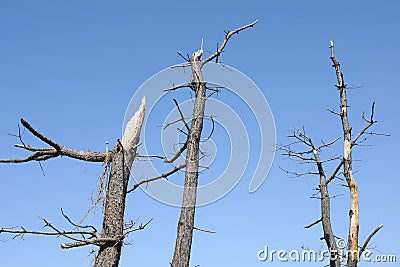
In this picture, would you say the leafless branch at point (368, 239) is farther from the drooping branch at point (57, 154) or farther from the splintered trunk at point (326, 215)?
the drooping branch at point (57, 154)

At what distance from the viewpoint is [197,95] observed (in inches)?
316

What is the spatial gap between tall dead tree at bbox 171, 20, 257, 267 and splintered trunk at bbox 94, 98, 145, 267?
1.06 meters

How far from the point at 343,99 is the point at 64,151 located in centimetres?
565

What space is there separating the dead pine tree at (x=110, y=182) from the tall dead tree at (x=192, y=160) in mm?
959

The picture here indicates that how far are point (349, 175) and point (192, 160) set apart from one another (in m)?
3.43

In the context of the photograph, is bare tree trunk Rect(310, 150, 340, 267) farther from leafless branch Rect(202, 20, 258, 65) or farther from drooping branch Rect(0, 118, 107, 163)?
drooping branch Rect(0, 118, 107, 163)

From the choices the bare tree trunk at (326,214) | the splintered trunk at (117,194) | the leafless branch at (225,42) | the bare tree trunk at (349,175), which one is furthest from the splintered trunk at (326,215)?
the splintered trunk at (117,194)

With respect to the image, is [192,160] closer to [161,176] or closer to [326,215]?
[161,176]

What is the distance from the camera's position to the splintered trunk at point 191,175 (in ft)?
23.0

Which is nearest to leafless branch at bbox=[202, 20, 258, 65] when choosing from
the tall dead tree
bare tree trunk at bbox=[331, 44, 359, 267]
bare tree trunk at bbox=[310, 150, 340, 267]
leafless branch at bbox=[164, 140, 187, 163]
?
the tall dead tree

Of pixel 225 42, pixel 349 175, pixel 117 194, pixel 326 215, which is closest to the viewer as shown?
pixel 117 194

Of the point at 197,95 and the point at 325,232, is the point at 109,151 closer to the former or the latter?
the point at 197,95

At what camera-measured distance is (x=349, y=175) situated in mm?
9445

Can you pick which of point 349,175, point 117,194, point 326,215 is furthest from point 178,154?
point 326,215
